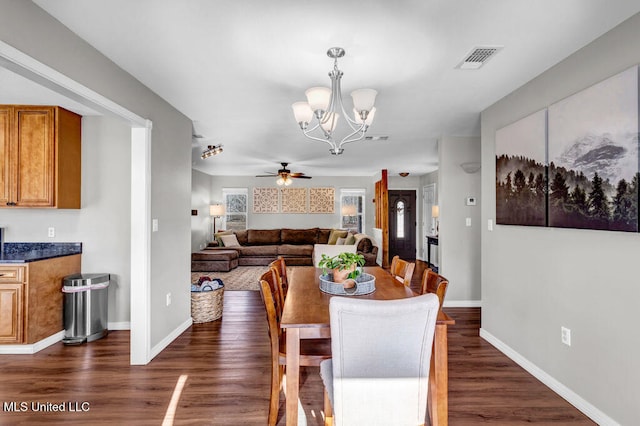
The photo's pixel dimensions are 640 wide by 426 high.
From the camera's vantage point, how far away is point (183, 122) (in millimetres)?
3629

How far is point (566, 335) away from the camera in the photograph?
2312mm

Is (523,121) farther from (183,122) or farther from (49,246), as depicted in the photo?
(49,246)

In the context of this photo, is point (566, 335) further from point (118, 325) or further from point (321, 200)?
point (321, 200)

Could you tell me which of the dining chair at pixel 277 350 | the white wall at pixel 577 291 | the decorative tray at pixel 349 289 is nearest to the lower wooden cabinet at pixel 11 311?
the dining chair at pixel 277 350

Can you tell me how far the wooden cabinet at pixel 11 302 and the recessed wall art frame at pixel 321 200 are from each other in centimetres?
667

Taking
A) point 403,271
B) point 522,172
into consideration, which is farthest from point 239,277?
point 522,172

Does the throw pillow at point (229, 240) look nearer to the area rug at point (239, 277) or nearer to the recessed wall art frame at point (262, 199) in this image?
the area rug at point (239, 277)

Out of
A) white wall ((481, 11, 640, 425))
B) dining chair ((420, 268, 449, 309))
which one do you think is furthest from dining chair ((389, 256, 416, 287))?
white wall ((481, 11, 640, 425))

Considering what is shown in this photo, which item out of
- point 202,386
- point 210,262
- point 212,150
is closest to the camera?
point 202,386

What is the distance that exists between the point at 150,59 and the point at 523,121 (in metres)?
3.00

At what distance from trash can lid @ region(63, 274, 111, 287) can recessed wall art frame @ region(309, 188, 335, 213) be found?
606 centimetres

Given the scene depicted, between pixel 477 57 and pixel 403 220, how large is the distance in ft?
23.1

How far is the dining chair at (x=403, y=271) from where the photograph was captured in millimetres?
2550

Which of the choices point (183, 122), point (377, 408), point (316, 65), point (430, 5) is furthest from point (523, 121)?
point (183, 122)
